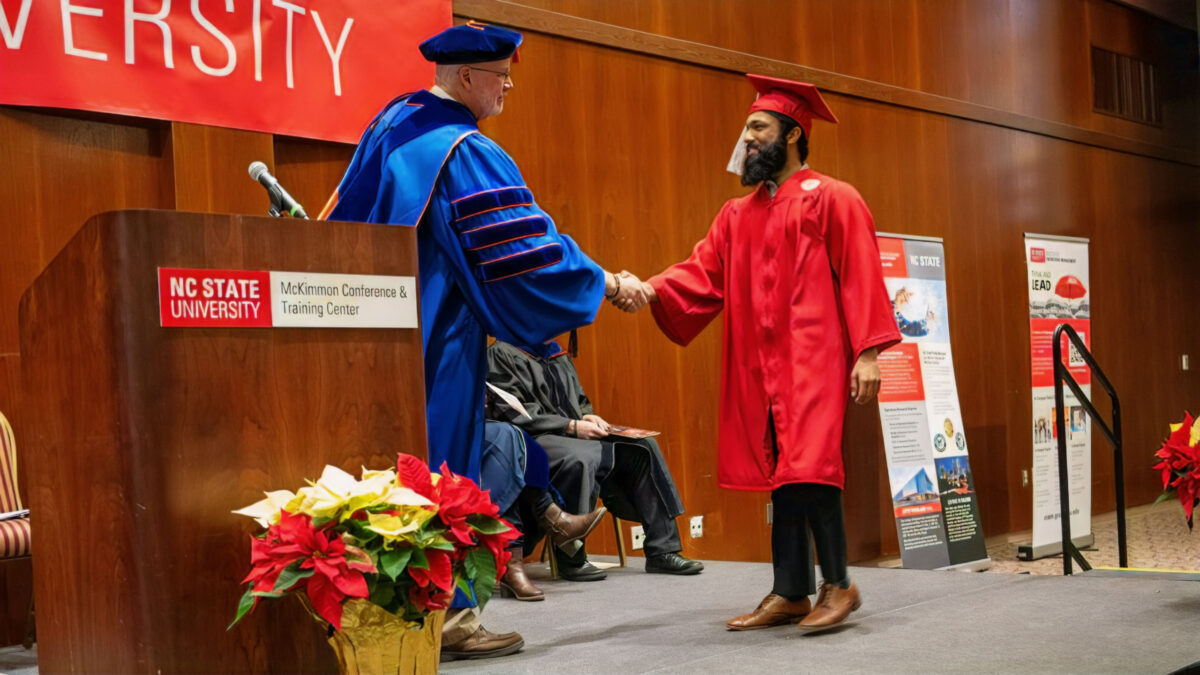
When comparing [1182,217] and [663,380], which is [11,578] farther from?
[1182,217]

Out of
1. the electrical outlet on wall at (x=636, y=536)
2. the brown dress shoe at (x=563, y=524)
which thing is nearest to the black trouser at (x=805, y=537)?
the brown dress shoe at (x=563, y=524)

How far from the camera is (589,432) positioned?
484 centimetres

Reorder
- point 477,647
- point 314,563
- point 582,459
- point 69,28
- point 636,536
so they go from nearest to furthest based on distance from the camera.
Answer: point 314,563, point 477,647, point 69,28, point 582,459, point 636,536

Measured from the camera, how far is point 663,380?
245 inches

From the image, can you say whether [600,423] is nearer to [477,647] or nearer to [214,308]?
[477,647]

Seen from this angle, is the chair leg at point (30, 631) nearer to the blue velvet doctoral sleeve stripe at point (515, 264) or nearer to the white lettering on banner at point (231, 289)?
the blue velvet doctoral sleeve stripe at point (515, 264)

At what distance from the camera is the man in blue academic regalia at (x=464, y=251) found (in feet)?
9.11

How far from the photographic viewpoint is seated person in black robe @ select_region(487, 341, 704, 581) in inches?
183

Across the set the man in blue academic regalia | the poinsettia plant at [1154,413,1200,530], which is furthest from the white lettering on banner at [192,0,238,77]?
the poinsettia plant at [1154,413,1200,530]

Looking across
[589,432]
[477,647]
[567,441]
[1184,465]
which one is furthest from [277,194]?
[1184,465]

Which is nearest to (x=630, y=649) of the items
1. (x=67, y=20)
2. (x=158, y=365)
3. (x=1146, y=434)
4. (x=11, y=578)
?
(x=158, y=365)

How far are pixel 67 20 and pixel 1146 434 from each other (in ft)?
30.4

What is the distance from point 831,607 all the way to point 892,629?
204 millimetres

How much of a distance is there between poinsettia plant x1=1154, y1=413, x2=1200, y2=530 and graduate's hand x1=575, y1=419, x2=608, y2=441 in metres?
2.09
